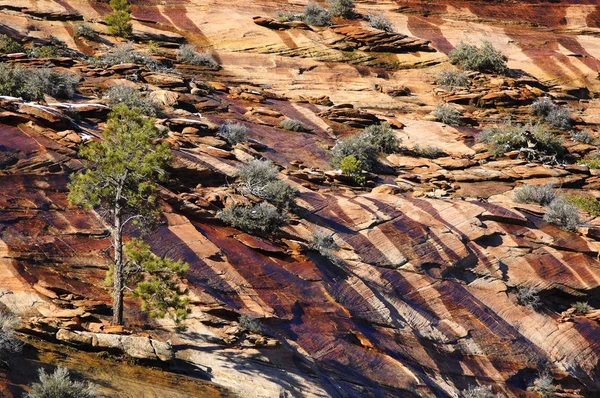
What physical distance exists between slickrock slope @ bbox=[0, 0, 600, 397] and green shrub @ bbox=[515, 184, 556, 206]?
119 cm

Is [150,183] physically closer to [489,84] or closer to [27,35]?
[27,35]

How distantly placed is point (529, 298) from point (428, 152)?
12.0 metres

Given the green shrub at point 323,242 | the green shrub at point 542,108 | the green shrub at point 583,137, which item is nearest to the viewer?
the green shrub at point 323,242

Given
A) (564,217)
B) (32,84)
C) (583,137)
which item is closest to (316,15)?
(583,137)

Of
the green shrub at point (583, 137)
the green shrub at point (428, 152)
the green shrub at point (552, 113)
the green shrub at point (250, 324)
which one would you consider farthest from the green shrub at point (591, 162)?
the green shrub at point (250, 324)

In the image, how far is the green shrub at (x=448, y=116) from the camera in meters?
36.1

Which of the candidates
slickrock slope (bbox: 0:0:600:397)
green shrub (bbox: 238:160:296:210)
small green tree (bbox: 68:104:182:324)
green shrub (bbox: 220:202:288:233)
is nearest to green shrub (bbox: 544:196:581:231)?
slickrock slope (bbox: 0:0:600:397)

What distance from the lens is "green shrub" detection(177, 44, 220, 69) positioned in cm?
3800

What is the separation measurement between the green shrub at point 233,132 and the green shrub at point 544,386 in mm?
14689

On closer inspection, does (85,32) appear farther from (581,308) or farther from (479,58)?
(581,308)

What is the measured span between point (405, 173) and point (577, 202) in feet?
24.4

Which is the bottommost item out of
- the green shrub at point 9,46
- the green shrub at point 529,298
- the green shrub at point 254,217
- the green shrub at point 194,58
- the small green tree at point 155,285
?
the green shrub at point 529,298

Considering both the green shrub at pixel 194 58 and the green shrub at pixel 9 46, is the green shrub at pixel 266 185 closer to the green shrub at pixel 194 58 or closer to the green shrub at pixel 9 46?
the green shrub at pixel 194 58

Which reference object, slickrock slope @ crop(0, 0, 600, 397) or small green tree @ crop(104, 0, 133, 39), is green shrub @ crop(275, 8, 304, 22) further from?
small green tree @ crop(104, 0, 133, 39)
